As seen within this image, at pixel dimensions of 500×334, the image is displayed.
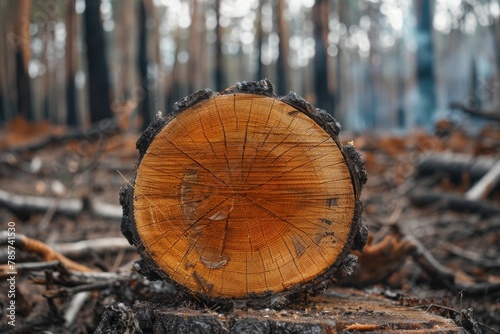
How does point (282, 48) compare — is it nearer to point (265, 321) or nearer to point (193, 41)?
point (193, 41)

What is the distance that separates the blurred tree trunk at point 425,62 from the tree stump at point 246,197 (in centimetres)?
1882

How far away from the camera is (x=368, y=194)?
25.3 ft

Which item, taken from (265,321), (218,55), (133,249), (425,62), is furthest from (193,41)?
(265,321)

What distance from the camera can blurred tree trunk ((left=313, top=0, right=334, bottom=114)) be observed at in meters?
15.8

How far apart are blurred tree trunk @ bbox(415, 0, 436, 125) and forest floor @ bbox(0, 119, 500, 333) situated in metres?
9.60

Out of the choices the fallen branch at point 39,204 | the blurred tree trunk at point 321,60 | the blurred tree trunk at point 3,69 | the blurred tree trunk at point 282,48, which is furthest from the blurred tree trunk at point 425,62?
the fallen branch at point 39,204

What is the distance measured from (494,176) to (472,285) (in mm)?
3321

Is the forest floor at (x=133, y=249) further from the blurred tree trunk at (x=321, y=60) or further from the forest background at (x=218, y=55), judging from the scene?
the blurred tree trunk at (x=321, y=60)

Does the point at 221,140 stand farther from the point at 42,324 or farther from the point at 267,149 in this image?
the point at 42,324

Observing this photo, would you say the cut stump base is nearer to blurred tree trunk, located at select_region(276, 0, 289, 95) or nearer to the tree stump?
the tree stump

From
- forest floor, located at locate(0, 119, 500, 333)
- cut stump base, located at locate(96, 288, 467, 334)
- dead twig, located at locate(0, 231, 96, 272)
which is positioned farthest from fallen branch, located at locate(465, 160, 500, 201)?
dead twig, located at locate(0, 231, 96, 272)

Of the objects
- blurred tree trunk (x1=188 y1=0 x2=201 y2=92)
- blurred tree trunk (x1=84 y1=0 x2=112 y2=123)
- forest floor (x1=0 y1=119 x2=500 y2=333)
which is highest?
blurred tree trunk (x1=188 y1=0 x2=201 y2=92)

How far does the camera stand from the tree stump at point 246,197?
2133mm

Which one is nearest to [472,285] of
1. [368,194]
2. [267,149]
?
[267,149]
